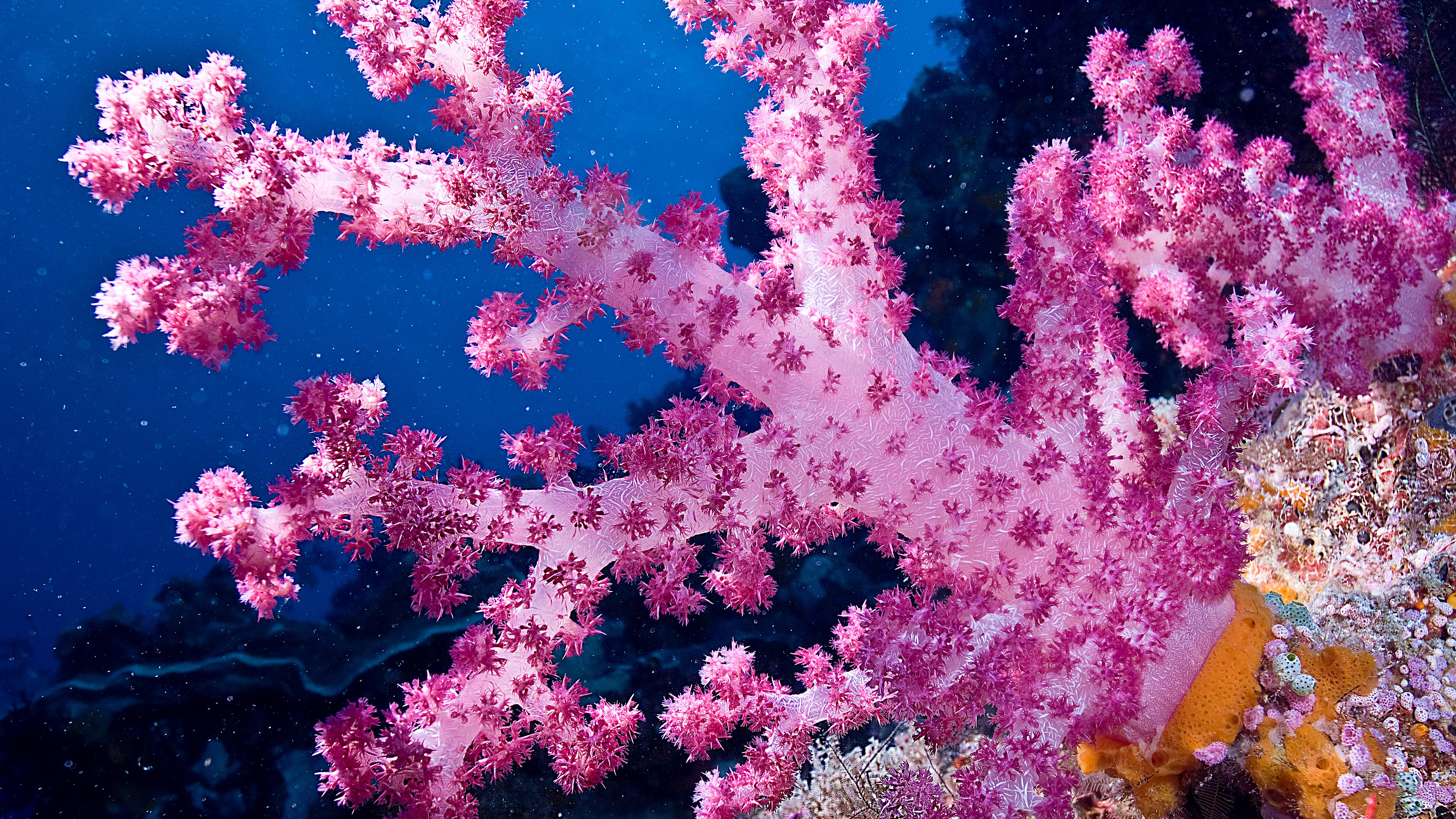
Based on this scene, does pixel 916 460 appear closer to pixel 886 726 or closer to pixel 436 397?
pixel 886 726

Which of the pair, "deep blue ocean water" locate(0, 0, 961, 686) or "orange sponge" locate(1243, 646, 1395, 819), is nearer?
"orange sponge" locate(1243, 646, 1395, 819)

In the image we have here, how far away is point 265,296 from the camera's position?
13.0ft

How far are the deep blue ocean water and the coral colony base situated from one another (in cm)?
180

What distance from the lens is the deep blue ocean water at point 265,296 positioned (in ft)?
11.7

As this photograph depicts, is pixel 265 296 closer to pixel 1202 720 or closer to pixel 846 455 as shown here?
pixel 846 455

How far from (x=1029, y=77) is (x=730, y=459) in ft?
11.3

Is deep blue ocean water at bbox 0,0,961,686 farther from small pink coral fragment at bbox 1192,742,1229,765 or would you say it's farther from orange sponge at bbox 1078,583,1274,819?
small pink coral fragment at bbox 1192,742,1229,765

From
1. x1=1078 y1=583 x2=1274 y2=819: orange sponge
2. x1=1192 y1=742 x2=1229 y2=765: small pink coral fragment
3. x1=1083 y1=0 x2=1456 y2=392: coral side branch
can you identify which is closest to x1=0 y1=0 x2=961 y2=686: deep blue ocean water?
x1=1083 y1=0 x2=1456 y2=392: coral side branch

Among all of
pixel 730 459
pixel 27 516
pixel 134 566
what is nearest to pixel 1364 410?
pixel 730 459

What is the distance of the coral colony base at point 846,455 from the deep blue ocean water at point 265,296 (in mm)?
1802

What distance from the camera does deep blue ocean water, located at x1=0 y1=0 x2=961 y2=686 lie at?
140 inches

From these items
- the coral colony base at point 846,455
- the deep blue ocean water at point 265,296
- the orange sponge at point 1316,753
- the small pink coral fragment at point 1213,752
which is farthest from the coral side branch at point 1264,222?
the deep blue ocean water at point 265,296

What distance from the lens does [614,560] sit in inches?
101

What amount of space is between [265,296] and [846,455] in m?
3.38
